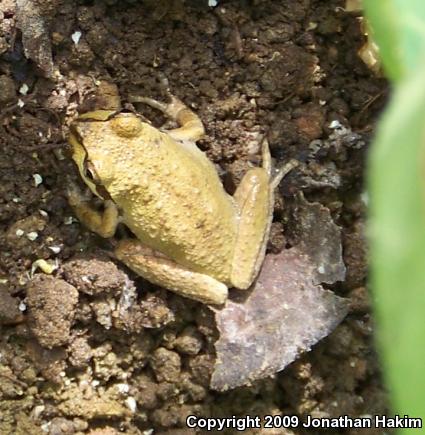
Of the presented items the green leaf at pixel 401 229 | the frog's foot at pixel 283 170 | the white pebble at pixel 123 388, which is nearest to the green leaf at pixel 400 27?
the green leaf at pixel 401 229

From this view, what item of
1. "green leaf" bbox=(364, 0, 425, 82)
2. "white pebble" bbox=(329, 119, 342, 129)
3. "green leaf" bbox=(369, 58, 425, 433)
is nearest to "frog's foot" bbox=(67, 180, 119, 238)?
"white pebble" bbox=(329, 119, 342, 129)

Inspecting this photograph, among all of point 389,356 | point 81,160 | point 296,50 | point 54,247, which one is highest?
point 389,356

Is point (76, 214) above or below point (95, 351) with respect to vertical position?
above

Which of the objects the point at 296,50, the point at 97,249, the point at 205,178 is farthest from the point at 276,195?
the point at 97,249

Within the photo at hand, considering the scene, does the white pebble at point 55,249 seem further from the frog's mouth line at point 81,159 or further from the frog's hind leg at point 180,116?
the frog's hind leg at point 180,116

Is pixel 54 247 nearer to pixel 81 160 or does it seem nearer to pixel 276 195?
pixel 81 160

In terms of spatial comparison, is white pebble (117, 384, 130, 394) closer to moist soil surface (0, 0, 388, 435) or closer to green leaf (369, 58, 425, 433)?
moist soil surface (0, 0, 388, 435)
